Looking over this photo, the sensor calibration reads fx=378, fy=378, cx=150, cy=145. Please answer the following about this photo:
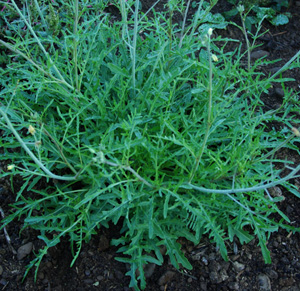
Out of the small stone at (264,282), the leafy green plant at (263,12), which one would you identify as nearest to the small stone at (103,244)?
the small stone at (264,282)

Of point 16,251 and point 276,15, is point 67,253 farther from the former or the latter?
point 276,15

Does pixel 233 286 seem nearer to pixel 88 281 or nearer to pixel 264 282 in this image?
pixel 264 282

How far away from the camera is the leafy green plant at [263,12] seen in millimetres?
3414

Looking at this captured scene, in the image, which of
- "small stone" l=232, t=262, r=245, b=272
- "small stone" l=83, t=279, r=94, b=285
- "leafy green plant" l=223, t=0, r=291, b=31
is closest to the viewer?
"small stone" l=83, t=279, r=94, b=285

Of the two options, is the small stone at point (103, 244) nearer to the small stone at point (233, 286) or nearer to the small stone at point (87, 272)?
the small stone at point (87, 272)

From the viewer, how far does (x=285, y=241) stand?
2.22 metres

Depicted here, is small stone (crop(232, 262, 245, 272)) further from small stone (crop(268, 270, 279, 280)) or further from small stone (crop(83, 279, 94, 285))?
small stone (crop(83, 279, 94, 285))

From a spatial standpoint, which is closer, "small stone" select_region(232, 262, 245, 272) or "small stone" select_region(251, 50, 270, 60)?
"small stone" select_region(232, 262, 245, 272)

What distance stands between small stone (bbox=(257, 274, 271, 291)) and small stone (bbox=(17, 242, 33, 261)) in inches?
50.0

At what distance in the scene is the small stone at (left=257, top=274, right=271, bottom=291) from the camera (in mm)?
2045

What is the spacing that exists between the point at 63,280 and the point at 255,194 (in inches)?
43.7

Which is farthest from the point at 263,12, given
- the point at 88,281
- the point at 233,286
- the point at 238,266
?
the point at 88,281

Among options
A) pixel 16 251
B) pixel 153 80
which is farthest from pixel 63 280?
pixel 153 80

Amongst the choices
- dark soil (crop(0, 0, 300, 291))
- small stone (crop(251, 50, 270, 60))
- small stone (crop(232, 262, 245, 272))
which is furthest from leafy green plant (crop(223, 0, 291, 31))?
small stone (crop(232, 262, 245, 272))
